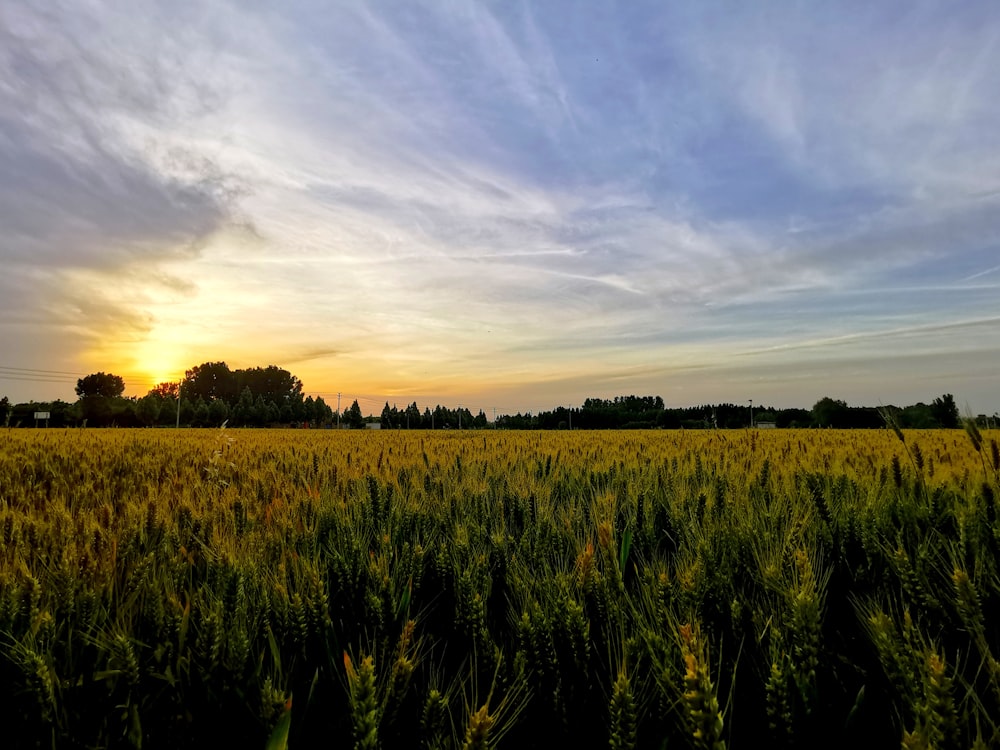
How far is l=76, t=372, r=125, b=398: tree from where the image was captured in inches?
4237

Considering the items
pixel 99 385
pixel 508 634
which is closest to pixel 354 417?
pixel 99 385

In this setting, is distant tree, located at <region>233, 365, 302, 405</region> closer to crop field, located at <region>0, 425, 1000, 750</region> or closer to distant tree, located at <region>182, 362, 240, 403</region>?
distant tree, located at <region>182, 362, 240, 403</region>

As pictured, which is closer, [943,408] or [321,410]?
[943,408]

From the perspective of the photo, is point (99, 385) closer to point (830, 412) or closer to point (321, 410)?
point (321, 410)

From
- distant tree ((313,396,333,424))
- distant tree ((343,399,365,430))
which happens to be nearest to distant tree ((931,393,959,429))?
distant tree ((343,399,365,430))

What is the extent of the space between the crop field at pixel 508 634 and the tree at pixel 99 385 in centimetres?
12738

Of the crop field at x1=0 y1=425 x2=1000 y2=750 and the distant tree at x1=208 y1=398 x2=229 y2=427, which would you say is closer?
the crop field at x1=0 y1=425 x2=1000 y2=750

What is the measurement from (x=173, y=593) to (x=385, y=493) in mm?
2063

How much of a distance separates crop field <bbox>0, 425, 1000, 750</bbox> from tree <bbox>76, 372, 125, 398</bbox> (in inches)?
5015

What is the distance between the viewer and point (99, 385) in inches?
4250

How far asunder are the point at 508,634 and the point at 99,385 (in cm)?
13170

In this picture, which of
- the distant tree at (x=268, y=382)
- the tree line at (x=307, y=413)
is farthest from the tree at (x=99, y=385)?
the distant tree at (x=268, y=382)

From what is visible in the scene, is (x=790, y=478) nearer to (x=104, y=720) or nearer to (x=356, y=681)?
(x=356, y=681)

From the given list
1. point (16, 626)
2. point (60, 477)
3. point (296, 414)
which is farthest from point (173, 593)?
point (296, 414)
